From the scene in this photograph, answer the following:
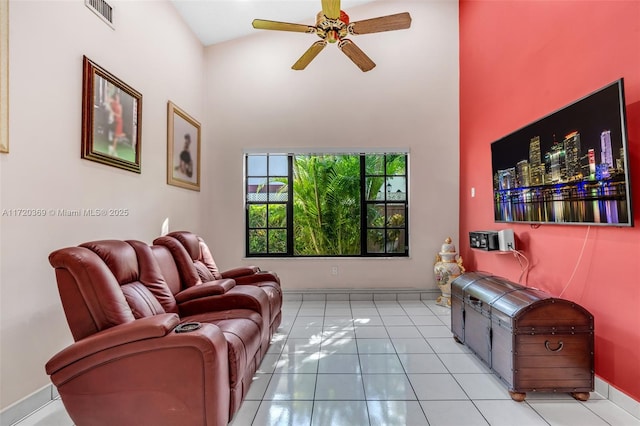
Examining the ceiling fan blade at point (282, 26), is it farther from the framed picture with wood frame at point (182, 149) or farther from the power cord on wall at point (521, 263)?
the power cord on wall at point (521, 263)

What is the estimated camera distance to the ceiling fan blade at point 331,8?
2.24m

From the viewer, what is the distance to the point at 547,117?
249 centimetres

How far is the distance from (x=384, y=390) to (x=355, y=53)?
9.44 ft

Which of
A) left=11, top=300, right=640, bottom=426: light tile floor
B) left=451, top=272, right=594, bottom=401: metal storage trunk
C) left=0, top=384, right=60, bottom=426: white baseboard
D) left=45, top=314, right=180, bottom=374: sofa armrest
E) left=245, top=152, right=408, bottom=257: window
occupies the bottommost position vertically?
left=11, top=300, right=640, bottom=426: light tile floor

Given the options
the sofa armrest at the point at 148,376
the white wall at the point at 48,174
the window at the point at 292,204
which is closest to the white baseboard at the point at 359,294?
the window at the point at 292,204

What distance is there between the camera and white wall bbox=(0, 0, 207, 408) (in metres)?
1.83

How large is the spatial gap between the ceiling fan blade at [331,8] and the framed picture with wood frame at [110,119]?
6.08ft

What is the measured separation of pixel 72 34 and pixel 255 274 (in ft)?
8.20

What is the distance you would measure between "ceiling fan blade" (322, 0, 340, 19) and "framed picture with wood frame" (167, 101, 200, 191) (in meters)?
2.22

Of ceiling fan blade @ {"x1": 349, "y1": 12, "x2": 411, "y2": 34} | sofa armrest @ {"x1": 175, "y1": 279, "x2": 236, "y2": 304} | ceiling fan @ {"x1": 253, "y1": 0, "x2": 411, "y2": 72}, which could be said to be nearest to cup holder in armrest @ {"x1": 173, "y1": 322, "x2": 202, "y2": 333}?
sofa armrest @ {"x1": 175, "y1": 279, "x2": 236, "y2": 304}

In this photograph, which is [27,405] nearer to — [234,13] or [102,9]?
[102,9]

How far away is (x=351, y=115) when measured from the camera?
15.2 ft

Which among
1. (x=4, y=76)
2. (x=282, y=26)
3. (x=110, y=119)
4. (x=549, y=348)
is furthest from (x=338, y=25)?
(x=549, y=348)

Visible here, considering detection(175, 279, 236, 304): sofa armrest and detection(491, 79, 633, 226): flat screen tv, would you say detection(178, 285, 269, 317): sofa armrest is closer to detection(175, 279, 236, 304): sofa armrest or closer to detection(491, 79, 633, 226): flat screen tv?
detection(175, 279, 236, 304): sofa armrest
